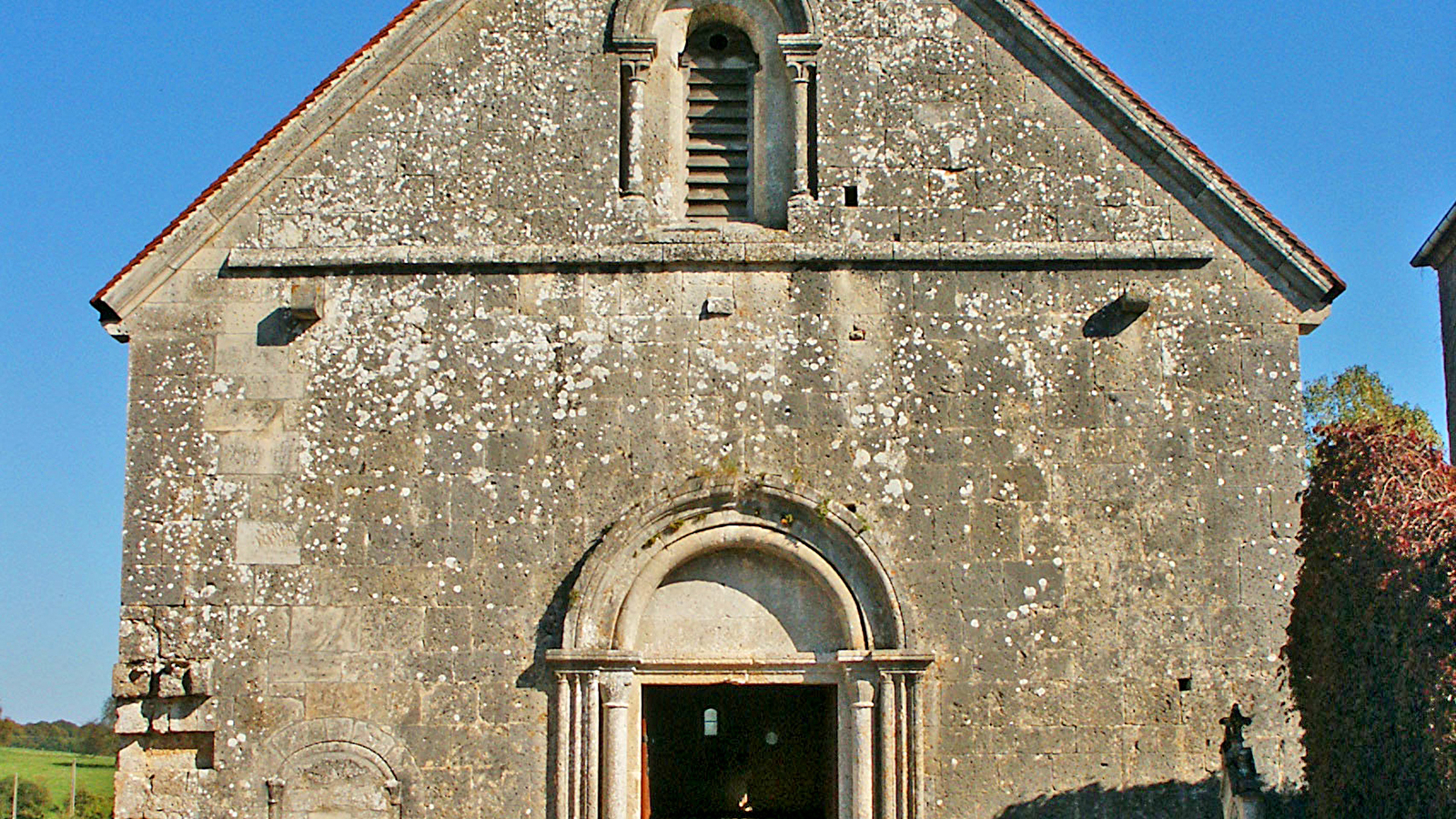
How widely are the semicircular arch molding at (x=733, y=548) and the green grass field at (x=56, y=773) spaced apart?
2786 cm

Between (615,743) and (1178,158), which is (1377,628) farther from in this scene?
(615,743)

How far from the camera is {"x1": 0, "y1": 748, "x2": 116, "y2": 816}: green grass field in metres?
33.9

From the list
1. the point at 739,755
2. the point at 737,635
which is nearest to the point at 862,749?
the point at 737,635

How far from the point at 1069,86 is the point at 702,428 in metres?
3.50

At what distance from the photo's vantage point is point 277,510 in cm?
918

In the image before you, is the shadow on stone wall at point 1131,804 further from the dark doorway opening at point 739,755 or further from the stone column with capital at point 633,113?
the dark doorway opening at point 739,755

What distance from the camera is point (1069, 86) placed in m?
9.68

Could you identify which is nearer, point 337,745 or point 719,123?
point 337,745

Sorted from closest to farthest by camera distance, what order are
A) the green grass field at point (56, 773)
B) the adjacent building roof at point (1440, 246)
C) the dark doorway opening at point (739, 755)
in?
the adjacent building roof at point (1440, 246)
the dark doorway opening at point (739, 755)
the green grass field at point (56, 773)

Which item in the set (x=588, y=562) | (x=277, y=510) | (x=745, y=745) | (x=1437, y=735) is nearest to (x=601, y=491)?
(x=588, y=562)

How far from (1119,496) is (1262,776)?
1938 millimetres

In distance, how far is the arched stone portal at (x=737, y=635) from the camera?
8.80m

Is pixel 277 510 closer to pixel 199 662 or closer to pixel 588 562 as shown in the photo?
pixel 199 662

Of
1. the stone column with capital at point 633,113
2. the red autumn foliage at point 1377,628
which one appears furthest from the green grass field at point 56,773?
the red autumn foliage at point 1377,628
